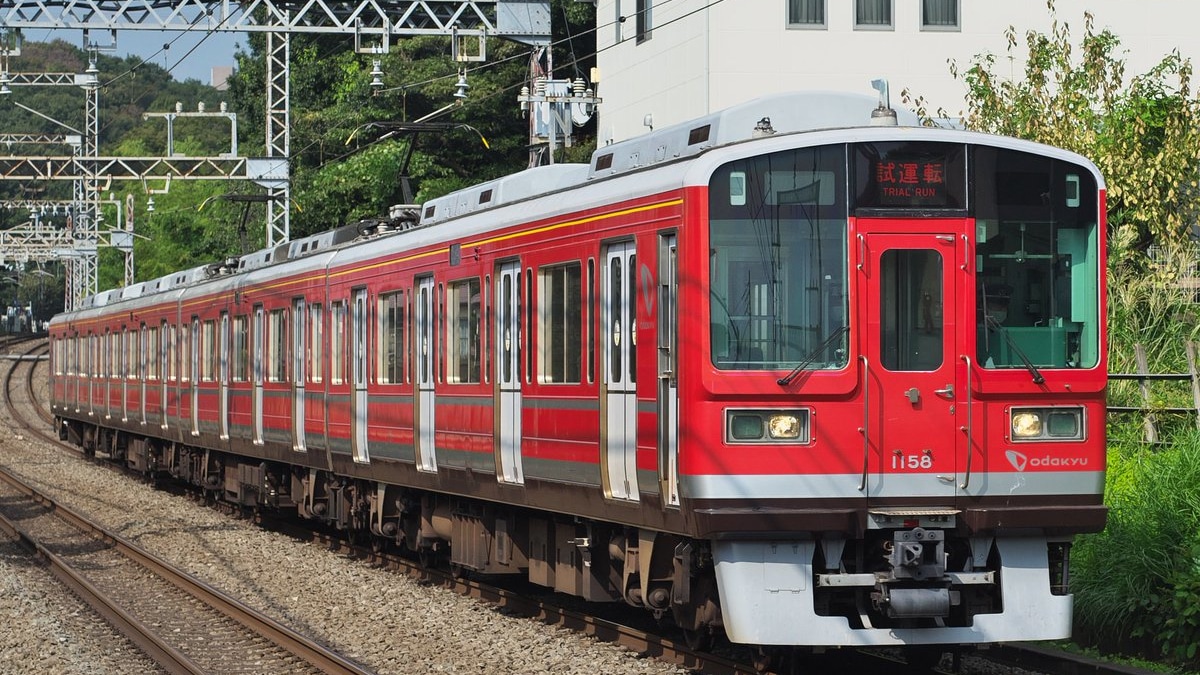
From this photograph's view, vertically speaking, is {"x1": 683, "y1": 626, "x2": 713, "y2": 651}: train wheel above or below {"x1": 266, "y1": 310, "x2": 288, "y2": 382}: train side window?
below

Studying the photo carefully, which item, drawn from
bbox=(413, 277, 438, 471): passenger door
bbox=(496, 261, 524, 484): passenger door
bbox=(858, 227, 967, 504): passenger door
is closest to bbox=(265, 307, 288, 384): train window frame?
bbox=(413, 277, 438, 471): passenger door

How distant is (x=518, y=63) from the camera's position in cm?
4203

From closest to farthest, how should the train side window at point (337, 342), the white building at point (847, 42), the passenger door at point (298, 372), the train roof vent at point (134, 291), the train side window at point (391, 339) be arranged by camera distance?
the train side window at point (391, 339) → the train side window at point (337, 342) → the passenger door at point (298, 372) → the white building at point (847, 42) → the train roof vent at point (134, 291)

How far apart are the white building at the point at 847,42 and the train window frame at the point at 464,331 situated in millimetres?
12789

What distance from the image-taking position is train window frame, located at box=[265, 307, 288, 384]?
18.6 meters

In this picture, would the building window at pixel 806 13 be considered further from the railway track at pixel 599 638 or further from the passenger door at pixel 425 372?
the passenger door at pixel 425 372

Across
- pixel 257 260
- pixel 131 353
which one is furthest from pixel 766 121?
pixel 131 353

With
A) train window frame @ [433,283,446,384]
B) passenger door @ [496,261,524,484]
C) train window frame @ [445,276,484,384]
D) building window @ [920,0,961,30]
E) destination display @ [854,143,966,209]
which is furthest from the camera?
building window @ [920,0,961,30]

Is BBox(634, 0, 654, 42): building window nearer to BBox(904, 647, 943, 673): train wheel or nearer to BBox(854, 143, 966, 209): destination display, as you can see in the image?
BBox(904, 647, 943, 673): train wheel

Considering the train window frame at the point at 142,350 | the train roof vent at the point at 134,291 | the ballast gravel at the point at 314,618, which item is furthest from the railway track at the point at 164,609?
the train roof vent at the point at 134,291

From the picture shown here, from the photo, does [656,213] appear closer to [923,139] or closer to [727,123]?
[727,123]

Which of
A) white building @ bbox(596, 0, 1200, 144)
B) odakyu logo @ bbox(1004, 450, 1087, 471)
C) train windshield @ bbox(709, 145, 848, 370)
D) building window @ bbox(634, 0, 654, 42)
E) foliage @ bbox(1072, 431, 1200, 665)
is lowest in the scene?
foliage @ bbox(1072, 431, 1200, 665)

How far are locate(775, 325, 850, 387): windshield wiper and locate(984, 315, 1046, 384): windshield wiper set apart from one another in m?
0.78

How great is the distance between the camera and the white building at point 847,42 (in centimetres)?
2573
